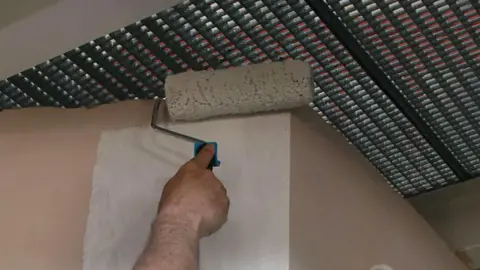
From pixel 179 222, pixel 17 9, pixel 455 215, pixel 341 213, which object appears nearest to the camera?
pixel 179 222

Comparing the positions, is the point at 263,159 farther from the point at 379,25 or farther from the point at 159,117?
the point at 379,25

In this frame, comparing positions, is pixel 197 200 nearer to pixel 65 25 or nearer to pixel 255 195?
pixel 255 195

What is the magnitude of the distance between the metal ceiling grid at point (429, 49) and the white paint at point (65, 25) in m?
0.31

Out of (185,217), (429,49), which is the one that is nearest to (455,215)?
(429,49)

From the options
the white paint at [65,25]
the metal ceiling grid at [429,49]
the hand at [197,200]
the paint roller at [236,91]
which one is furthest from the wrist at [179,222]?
the metal ceiling grid at [429,49]

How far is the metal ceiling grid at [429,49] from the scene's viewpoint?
3.84 ft

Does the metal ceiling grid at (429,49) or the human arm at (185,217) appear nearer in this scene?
the human arm at (185,217)

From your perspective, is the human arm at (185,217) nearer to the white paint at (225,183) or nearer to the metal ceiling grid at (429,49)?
the white paint at (225,183)

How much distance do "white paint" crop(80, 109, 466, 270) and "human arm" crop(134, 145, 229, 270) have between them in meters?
0.05

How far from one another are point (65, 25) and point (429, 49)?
59 cm

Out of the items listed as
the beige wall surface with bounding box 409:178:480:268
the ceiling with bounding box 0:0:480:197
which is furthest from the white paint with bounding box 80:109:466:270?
the beige wall surface with bounding box 409:178:480:268

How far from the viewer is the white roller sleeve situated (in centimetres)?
111

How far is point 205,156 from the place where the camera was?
108 centimetres

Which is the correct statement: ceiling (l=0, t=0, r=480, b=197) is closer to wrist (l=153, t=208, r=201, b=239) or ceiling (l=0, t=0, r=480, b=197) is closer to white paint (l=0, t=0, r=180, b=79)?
white paint (l=0, t=0, r=180, b=79)
